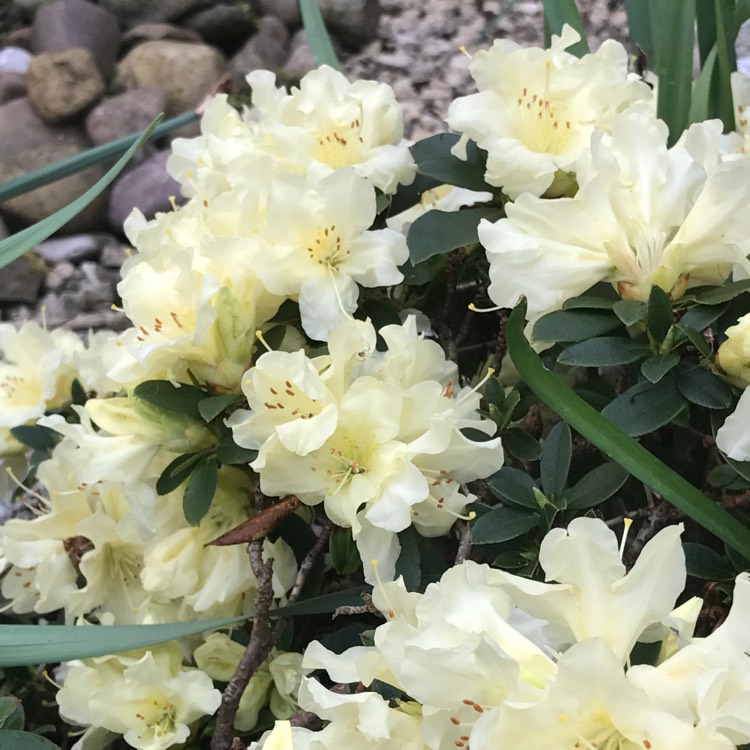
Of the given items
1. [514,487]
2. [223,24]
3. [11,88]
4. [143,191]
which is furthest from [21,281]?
[514,487]

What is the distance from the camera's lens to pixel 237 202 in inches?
30.5

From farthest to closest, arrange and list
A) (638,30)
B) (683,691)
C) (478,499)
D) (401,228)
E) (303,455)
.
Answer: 1. (638,30)
2. (401,228)
3. (478,499)
4. (303,455)
5. (683,691)

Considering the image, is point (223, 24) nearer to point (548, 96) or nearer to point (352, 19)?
point (352, 19)

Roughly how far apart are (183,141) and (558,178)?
Answer: 0.46 m

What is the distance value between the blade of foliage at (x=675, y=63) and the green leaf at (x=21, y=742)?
0.86 m

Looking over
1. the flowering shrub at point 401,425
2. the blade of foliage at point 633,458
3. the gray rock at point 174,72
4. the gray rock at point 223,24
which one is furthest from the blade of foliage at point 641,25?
the gray rock at point 223,24

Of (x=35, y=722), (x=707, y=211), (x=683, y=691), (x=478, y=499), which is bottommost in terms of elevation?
(x=35, y=722)

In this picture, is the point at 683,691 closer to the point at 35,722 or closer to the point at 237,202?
the point at 237,202

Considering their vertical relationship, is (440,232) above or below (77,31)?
above

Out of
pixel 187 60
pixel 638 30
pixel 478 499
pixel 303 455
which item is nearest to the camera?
pixel 303 455

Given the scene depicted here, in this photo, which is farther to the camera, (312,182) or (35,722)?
(35,722)

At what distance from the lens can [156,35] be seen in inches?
130

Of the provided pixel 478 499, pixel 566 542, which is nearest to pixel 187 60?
pixel 478 499

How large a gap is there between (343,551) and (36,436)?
459 mm
